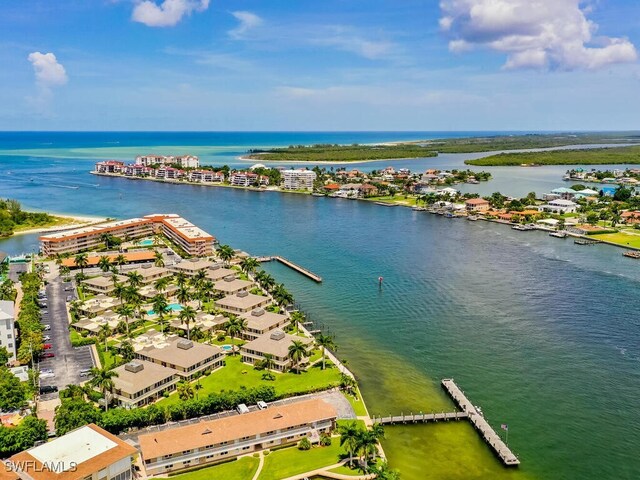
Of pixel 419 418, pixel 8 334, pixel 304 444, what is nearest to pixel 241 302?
pixel 8 334

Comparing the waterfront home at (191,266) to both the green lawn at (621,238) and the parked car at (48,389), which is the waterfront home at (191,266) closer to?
the parked car at (48,389)

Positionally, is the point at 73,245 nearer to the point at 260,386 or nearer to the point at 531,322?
the point at 260,386

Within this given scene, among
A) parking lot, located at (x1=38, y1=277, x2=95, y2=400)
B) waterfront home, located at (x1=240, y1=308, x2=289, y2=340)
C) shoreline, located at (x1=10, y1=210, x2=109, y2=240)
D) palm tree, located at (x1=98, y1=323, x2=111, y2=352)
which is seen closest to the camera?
parking lot, located at (x1=38, y1=277, x2=95, y2=400)

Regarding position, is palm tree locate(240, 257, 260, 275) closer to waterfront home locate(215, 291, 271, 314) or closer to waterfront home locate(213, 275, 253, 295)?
waterfront home locate(213, 275, 253, 295)

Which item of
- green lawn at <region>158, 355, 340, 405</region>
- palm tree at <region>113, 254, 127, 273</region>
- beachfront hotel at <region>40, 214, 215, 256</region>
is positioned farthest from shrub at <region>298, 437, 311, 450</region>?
beachfront hotel at <region>40, 214, 215, 256</region>

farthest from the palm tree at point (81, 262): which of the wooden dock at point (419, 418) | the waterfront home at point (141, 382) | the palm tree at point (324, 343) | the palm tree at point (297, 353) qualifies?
the wooden dock at point (419, 418)

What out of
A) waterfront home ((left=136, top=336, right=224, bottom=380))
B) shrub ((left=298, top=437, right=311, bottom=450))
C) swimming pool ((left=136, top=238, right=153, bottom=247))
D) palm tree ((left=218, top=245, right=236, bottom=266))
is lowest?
shrub ((left=298, top=437, right=311, bottom=450))
